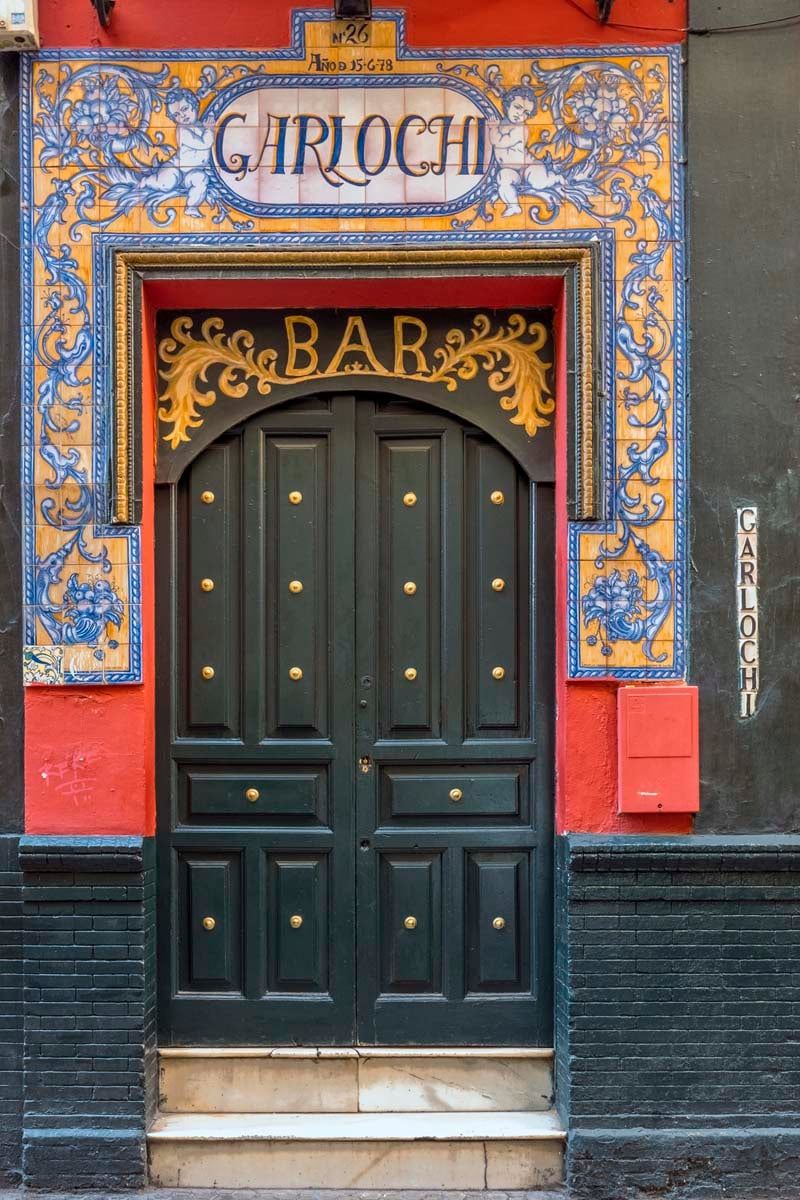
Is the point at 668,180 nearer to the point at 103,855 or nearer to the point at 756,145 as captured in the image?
the point at 756,145

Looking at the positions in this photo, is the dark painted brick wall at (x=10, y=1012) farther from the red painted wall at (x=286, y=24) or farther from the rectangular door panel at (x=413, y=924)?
the red painted wall at (x=286, y=24)

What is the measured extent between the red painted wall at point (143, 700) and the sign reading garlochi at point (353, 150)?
0.93 feet

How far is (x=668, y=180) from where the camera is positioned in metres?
4.87

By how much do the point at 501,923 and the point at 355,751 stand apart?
0.98 metres

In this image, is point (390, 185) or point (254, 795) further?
point (254, 795)

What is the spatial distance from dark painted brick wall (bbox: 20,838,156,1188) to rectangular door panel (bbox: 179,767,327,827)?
42cm

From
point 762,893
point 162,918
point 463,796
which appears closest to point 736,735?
point 762,893

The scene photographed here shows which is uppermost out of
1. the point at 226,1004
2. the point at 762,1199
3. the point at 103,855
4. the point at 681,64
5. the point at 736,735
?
the point at 681,64

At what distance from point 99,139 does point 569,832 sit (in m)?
3.46

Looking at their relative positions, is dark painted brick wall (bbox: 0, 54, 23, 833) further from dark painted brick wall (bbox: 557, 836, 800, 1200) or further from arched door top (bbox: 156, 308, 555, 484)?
dark painted brick wall (bbox: 557, 836, 800, 1200)

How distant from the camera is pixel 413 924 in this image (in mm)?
5148

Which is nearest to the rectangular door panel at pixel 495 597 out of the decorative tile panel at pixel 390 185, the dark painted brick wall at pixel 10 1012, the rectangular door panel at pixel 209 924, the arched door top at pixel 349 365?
the arched door top at pixel 349 365

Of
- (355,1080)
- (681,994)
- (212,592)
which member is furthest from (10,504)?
(681,994)

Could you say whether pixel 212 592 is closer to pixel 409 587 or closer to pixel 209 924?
pixel 409 587
